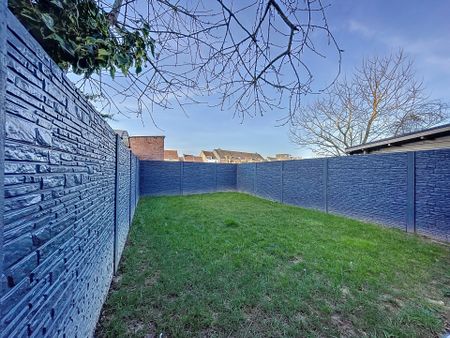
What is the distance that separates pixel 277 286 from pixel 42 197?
2388 mm

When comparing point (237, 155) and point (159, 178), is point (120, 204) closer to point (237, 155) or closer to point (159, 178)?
point (159, 178)

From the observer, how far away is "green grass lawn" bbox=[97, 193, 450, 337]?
1.81 metres

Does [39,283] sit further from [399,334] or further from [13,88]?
[399,334]

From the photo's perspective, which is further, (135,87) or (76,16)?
(135,87)

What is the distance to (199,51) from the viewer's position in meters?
2.02

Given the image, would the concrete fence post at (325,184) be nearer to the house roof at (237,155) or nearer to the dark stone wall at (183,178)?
the dark stone wall at (183,178)

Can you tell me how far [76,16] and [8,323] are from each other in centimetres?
169

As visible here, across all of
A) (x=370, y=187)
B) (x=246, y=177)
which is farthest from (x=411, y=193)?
(x=246, y=177)

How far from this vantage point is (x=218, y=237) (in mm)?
4035

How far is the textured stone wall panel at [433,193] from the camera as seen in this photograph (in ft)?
13.0

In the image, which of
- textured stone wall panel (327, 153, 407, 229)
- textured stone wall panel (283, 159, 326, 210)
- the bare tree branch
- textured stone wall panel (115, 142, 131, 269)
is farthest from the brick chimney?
the bare tree branch

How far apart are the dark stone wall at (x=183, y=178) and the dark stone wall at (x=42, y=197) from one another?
8798 millimetres

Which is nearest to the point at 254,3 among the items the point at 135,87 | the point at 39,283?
the point at 135,87

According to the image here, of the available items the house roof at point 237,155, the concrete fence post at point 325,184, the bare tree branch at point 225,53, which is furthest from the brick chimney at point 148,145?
the house roof at point 237,155
